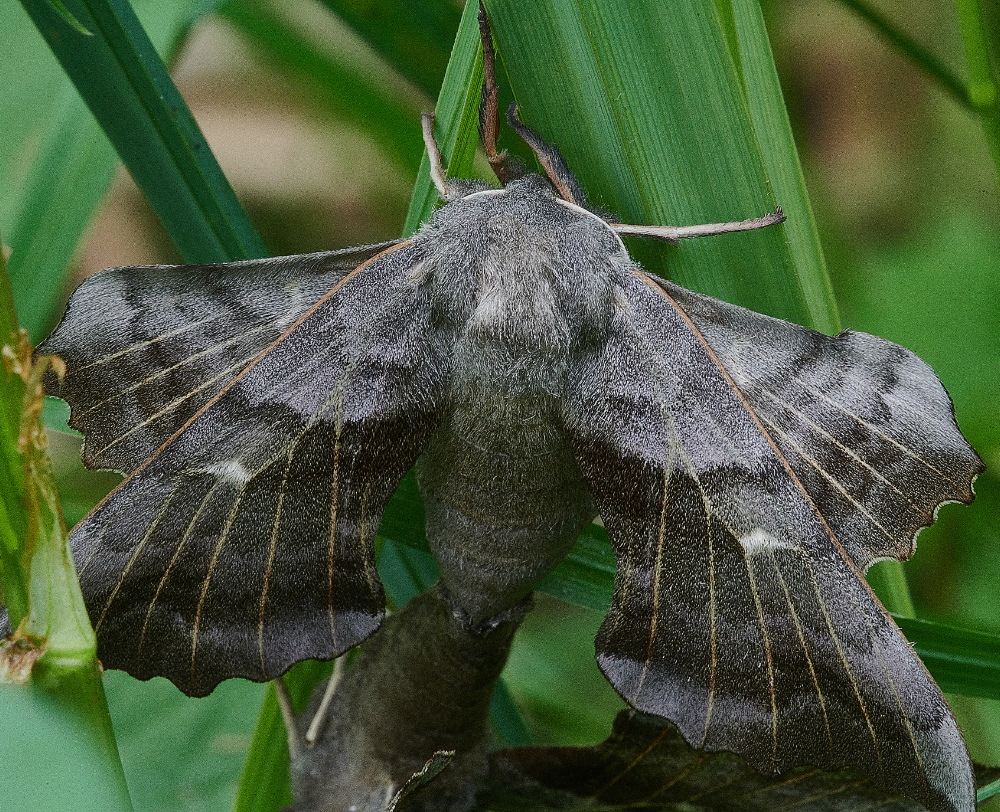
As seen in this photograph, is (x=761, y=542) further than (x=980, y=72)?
No

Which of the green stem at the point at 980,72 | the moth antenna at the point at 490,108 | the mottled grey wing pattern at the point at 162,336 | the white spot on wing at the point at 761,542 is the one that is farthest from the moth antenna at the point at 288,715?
the green stem at the point at 980,72

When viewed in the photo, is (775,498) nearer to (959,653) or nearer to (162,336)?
(959,653)

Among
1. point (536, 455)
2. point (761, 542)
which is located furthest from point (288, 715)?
point (761, 542)

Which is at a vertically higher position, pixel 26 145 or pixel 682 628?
pixel 26 145

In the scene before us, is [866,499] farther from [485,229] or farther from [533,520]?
[485,229]

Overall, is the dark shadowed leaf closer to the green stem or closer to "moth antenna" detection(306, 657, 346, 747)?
"moth antenna" detection(306, 657, 346, 747)

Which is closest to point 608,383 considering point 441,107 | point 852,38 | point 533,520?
point 533,520
